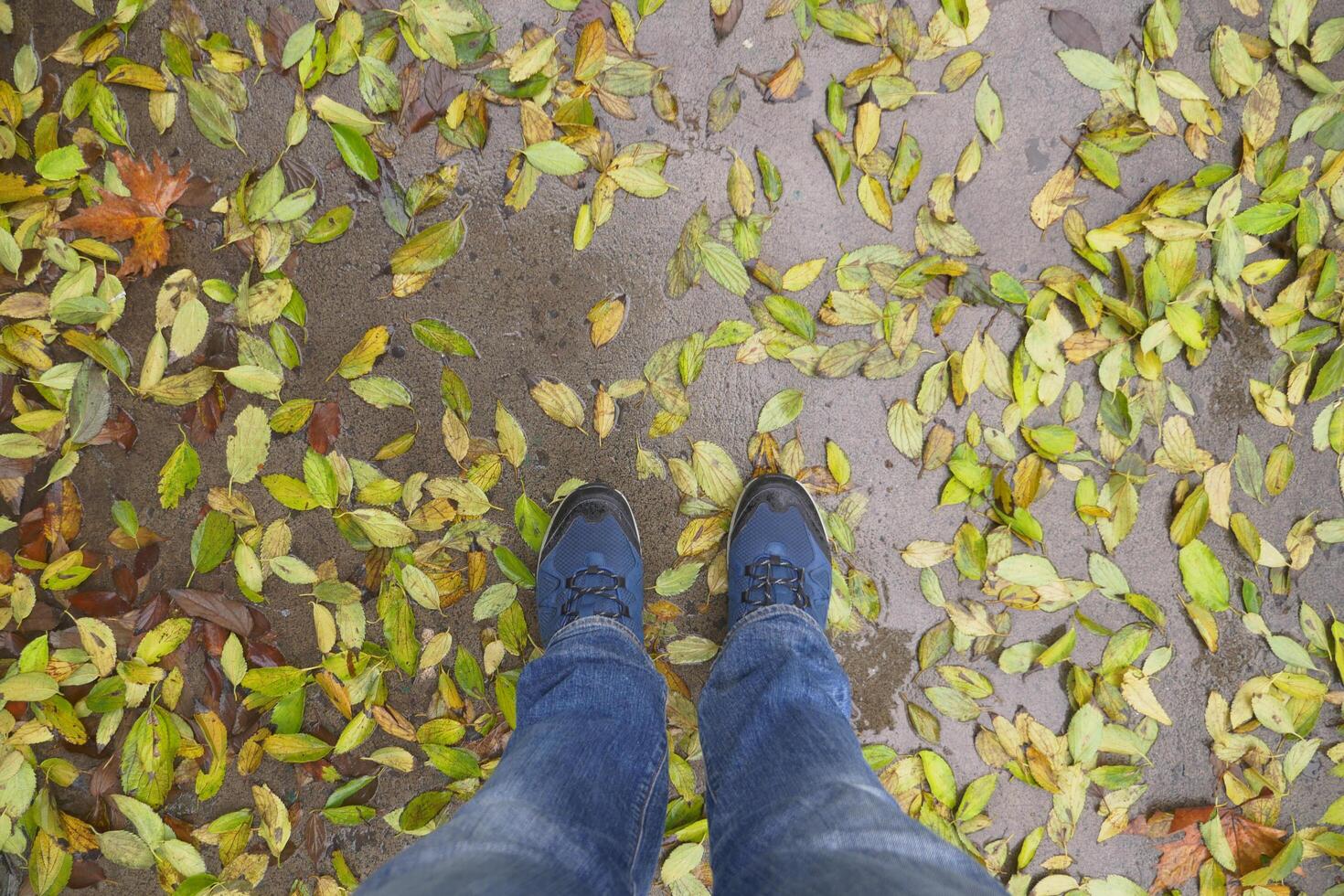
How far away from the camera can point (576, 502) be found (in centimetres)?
152

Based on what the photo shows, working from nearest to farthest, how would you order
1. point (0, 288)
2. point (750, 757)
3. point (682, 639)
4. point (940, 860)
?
1. point (940, 860)
2. point (750, 757)
3. point (0, 288)
4. point (682, 639)

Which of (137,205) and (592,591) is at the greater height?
(137,205)

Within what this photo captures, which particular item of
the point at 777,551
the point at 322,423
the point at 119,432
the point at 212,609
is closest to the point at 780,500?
the point at 777,551

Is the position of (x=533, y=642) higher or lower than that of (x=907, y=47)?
lower

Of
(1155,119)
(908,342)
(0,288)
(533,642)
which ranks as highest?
(1155,119)

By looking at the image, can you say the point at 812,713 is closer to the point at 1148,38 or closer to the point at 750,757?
the point at 750,757

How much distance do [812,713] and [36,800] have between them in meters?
1.68

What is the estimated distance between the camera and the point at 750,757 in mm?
1174

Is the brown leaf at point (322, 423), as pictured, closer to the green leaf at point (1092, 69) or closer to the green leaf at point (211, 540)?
the green leaf at point (211, 540)

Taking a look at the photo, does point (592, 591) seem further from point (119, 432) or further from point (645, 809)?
point (119, 432)

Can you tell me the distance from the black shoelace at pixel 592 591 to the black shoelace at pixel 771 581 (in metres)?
0.28

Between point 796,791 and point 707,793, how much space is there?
19cm

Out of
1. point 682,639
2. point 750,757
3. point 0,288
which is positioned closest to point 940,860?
point 750,757

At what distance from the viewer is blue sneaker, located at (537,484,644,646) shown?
147 centimetres
